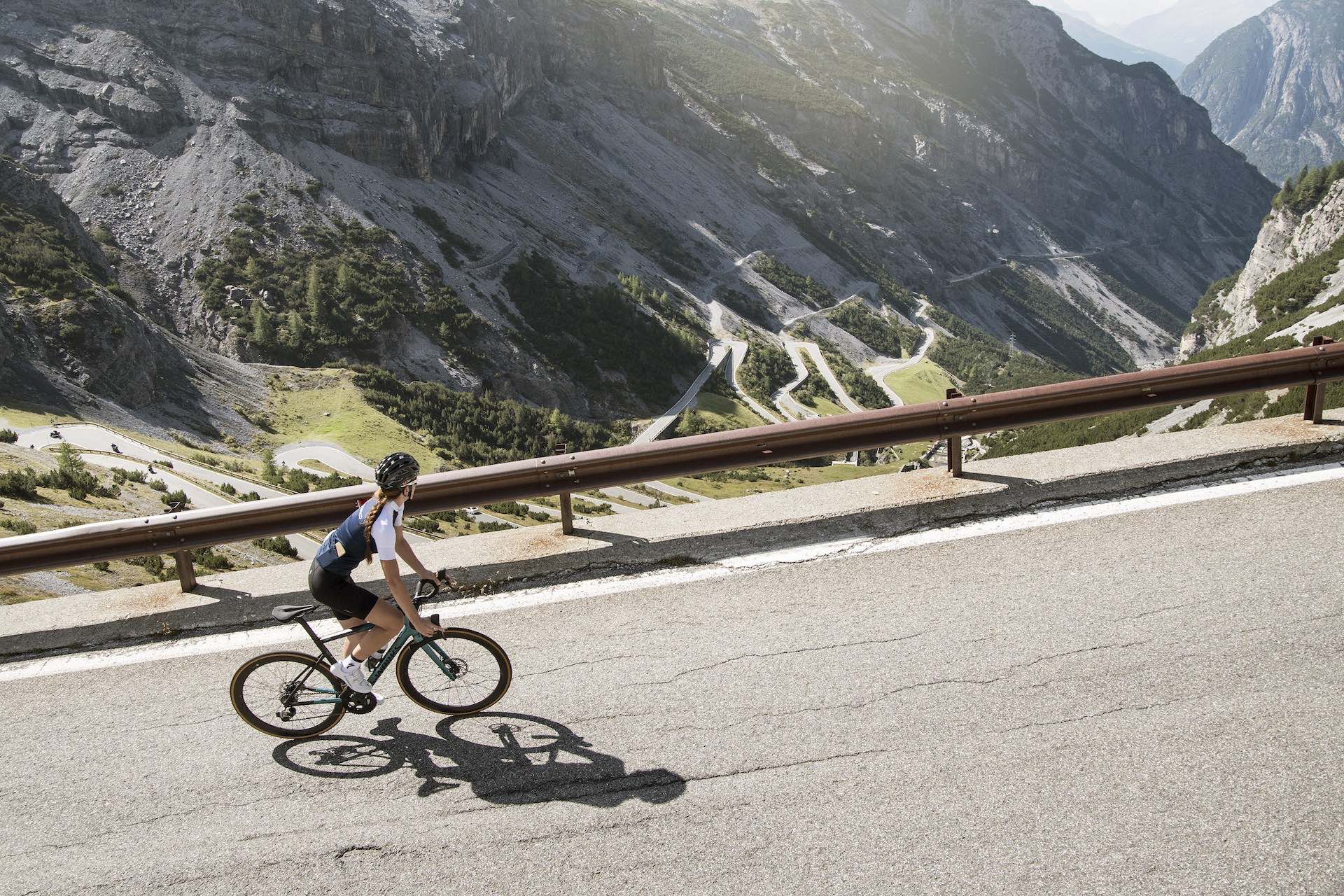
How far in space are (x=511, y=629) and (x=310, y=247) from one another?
82.3 metres

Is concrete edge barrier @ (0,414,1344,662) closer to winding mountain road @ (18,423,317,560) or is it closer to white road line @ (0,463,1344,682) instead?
white road line @ (0,463,1344,682)

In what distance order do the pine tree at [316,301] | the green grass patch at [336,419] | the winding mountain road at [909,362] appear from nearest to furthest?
1. the green grass patch at [336,419]
2. the pine tree at [316,301]
3. the winding mountain road at [909,362]

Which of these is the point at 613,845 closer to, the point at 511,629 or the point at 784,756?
the point at 784,756

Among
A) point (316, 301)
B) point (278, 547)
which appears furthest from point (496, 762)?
point (316, 301)

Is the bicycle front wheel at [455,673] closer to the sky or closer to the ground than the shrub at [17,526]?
closer to the sky

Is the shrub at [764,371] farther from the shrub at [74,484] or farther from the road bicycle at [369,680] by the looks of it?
the road bicycle at [369,680]

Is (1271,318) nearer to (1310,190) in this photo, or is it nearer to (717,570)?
(1310,190)

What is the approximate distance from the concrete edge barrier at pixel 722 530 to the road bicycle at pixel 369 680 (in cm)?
125

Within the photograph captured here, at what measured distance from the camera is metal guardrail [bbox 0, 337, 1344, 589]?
22.8 feet

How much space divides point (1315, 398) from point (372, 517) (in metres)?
8.07

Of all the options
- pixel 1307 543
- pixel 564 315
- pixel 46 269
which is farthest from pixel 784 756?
pixel 564 315

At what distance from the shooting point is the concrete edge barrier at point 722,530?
6.75m

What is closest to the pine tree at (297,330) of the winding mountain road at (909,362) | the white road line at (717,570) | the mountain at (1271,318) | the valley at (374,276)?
the valley at (374,276)

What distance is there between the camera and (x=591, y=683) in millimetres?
5434
